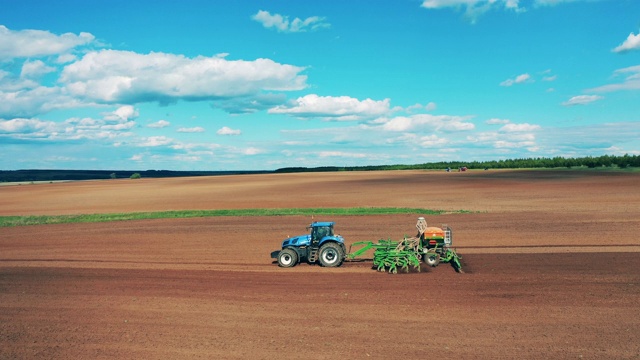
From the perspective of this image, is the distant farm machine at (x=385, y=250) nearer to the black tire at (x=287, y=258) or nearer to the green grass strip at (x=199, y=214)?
the black tire at (x=287, y=258)

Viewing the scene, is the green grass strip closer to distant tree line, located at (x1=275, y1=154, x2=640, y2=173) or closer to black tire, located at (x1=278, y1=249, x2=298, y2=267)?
black tire, located at (x1=278, y1=249, x2=298, y2=267)

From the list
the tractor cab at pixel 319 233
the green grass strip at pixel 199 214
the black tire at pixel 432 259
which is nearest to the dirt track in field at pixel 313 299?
the black tire at pixel 432 259

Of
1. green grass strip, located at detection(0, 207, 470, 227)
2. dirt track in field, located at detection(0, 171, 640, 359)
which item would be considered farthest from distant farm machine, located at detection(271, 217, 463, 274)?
green grass strip, located at detection(0, 207, 470, 227)

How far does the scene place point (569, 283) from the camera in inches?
659

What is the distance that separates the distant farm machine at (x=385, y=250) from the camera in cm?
1909

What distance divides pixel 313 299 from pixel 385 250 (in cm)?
526

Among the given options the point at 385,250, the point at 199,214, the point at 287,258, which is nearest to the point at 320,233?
the point at 287,258

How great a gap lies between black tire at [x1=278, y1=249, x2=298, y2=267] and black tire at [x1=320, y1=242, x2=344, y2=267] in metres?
1.19

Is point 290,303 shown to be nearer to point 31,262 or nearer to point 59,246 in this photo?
point 31,262

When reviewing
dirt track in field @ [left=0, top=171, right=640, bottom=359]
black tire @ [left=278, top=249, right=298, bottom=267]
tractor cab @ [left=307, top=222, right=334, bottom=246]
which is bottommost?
dirt track in field @ [left=0, top=171, right=640, bottom=359]

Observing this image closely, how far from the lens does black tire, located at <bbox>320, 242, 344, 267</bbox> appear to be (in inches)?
778

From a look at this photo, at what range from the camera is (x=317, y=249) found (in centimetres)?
2012

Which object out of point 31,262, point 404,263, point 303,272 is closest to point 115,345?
point 303,272

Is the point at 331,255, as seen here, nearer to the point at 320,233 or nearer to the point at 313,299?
the point at 320,233
